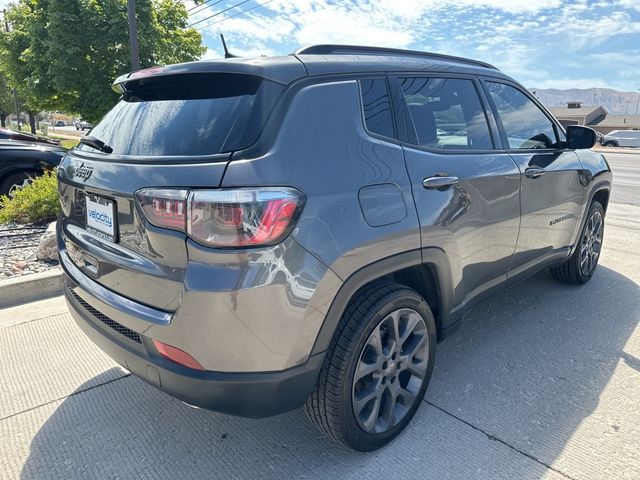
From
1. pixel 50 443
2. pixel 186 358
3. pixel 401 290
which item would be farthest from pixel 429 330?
pixel 50 443

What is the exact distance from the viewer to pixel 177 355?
1.84m

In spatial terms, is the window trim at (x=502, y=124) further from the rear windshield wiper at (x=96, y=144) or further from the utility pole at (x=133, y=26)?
the utility pole at (x=133, y=26)

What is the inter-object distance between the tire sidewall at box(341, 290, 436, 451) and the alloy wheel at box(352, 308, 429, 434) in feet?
0.09

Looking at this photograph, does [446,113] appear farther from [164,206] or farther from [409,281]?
[164,206]

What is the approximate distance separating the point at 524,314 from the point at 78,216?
10.9 ft

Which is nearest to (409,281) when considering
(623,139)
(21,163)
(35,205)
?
(35,205)

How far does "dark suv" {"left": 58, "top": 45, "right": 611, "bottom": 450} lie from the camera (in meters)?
1.73

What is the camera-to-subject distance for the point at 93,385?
2887 mm

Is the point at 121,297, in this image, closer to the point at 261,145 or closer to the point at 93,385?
the point at 261,145

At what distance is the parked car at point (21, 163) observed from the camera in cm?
700

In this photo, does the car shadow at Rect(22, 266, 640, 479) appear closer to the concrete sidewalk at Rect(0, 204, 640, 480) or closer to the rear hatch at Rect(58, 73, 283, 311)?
the concrete sidewalk at Rect(0, 204, 640, 480)

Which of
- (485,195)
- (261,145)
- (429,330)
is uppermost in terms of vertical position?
(261,145)

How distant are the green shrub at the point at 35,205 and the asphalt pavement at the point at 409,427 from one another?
2.72 m

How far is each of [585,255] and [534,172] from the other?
1.62 metres
